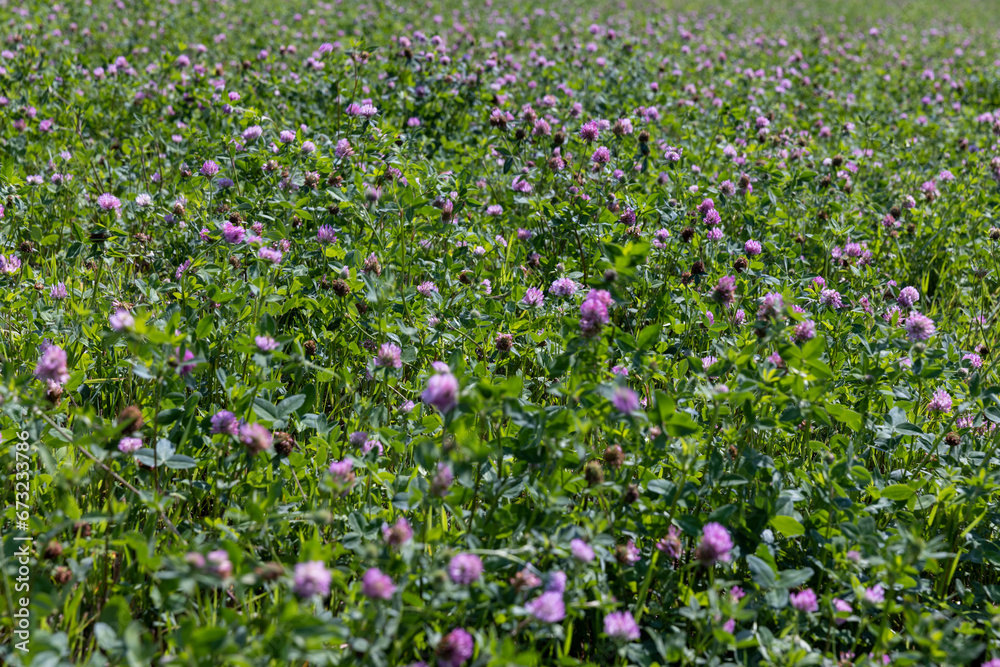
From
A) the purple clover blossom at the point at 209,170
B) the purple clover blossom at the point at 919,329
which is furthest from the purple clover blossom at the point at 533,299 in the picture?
the purple clover blossom at the point at 209,170

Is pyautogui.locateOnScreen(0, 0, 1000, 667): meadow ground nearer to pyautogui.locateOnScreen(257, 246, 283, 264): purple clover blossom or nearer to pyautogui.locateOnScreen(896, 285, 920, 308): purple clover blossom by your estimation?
pyautogui.locateOnScreen(257, 246, 283, 264): purple clover blossom

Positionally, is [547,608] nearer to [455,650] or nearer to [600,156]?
[455,650]

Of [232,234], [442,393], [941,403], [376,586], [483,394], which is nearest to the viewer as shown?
[376,586]

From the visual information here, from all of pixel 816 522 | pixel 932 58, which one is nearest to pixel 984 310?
pixel 816 522

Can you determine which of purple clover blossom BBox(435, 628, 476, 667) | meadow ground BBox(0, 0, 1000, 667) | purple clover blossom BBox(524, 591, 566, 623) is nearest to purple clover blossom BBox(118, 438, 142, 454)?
meadow ground BBox(0, 0, 1000, 667)

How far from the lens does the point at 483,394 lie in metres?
1.66

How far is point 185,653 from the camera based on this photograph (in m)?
1.52

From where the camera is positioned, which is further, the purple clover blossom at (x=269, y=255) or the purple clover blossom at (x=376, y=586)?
the purple clover blossom at (x=269, y=255)

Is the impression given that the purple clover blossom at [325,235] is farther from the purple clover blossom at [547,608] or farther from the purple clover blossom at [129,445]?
the purple clover blossom at [547,608]

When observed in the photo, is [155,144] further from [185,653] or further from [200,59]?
[185,653]

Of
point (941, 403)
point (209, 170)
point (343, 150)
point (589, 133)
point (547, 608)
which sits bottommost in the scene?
point (547, 608)

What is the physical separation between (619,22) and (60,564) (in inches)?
417

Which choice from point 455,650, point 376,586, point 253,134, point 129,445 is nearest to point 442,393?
point 376,586

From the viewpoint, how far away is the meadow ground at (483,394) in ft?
5.28
